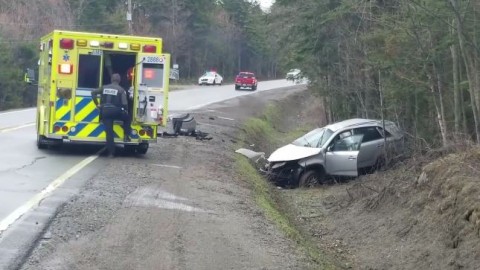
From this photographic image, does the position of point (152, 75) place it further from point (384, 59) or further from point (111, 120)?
point (384, 59)

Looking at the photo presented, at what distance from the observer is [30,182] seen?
1271cm

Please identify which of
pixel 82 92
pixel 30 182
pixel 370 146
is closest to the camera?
pixel 30 182

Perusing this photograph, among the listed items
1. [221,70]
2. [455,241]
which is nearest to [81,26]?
[221,70]

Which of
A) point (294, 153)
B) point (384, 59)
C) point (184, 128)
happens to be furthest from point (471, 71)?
point (184, 128)

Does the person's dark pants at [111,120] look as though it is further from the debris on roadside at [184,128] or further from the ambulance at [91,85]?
the debris on roadside at [184,128]

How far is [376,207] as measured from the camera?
46.0 ft

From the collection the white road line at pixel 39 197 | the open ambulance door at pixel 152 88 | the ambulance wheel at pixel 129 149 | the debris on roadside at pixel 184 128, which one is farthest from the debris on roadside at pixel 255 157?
the white road line at pixel 39 197

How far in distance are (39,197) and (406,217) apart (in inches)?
222

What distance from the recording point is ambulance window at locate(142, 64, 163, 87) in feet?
54.4

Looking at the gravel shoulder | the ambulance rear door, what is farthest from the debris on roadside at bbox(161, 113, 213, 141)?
the gravel shoulder

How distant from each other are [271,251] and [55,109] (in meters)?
8.70

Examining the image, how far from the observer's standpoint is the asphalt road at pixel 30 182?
8828 millimetres

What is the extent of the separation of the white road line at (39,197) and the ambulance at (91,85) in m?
1.28

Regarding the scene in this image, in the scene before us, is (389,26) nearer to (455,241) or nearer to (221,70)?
(455,241)
